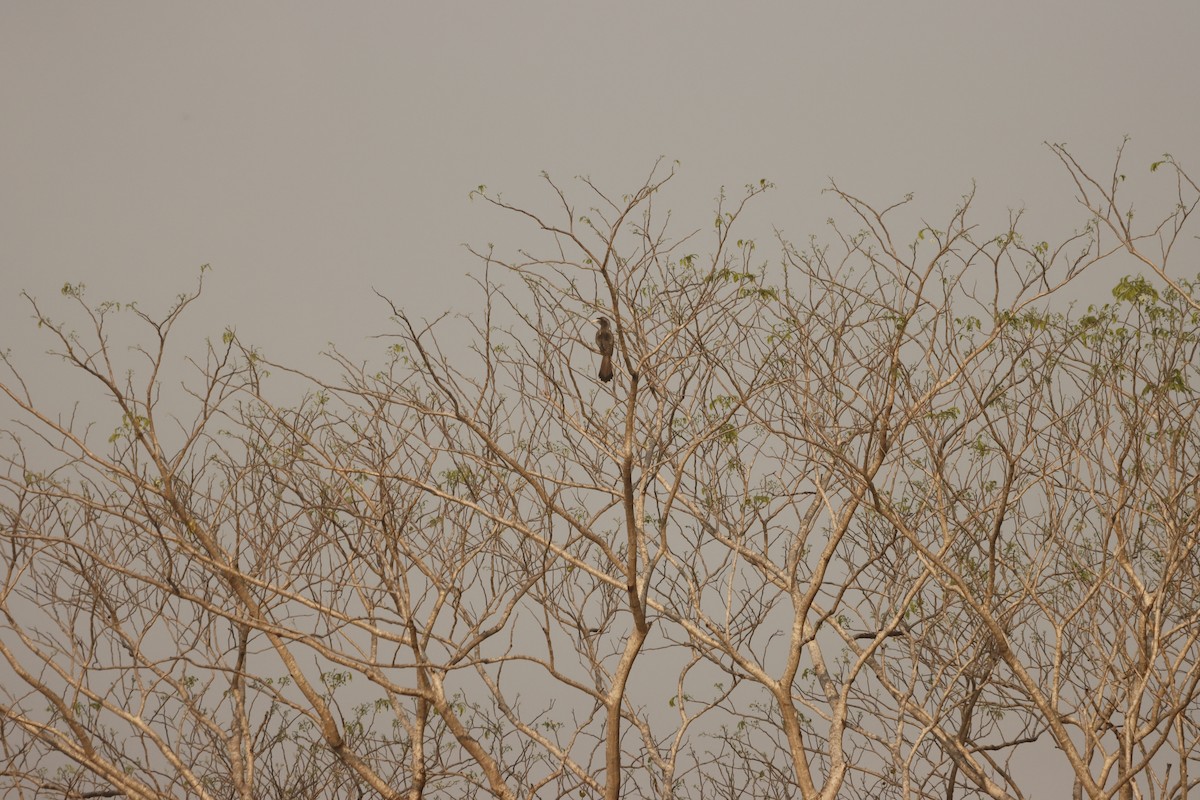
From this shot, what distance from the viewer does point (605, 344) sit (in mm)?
5551

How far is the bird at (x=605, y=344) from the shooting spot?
5496 millimetres

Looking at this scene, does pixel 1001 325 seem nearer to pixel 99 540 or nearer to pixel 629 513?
pixel 629 513

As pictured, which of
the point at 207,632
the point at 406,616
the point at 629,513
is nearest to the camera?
the point at 629,513

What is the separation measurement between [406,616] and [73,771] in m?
3.91

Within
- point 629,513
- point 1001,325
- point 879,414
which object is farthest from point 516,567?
point 1001,325

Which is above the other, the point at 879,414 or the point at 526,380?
the point at 526,380

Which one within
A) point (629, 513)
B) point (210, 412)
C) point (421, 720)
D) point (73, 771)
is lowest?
point (421, 720)

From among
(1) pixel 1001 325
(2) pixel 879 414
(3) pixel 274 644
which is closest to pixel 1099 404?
(1) pixel 1001 325

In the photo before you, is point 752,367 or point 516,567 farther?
point 516,567

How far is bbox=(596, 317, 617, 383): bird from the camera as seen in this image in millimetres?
5496

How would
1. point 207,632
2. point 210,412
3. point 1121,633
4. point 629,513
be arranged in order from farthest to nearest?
point 207,632 → point 1121,633 → point 210,412 → point 629,513

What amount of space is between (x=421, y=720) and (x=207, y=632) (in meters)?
1.72

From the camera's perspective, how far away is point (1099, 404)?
5594 millimetres

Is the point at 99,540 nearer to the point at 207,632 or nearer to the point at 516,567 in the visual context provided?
the point at 207,632
